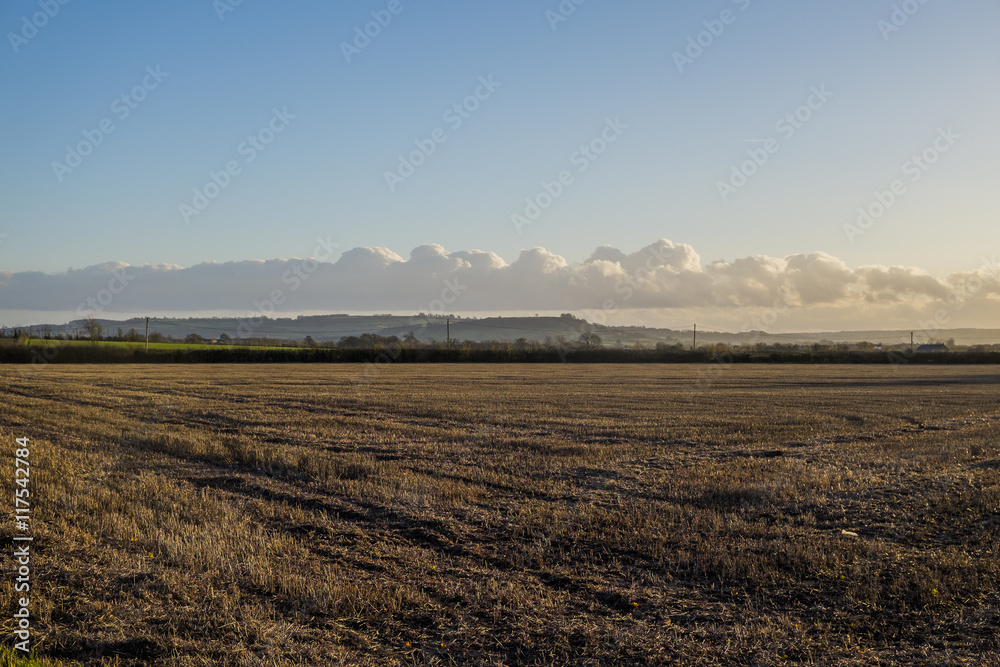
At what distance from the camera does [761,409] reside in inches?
1070

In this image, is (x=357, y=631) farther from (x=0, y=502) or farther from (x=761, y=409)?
(x=761, y=409)

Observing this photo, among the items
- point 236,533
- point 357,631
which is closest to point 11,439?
point 236,533

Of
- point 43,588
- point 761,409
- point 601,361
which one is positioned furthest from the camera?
point 601,361

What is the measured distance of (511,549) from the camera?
8.18 m

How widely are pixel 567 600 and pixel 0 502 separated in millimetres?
9064

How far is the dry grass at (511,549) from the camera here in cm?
565

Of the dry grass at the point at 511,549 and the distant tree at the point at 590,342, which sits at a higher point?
the distant tree at the point at 590,342

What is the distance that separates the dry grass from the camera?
18.5ft

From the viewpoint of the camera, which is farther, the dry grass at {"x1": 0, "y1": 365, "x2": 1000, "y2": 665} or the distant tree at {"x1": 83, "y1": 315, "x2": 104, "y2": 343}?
the distant tree at {"x1": 83, "y1": 315, "x2": 104, "y2": 343}

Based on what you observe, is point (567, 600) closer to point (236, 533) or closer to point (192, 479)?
point (236, 533)

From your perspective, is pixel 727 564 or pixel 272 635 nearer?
pixel 272 635

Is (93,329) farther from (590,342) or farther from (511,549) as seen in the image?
(511,549)

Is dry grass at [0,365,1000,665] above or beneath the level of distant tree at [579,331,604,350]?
beneath

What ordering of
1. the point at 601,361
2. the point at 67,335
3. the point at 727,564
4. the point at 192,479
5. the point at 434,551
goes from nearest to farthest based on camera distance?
the point at 727,564, the point at 434,551, the point at 192,479, the point at 601,361, the point at 67,335
